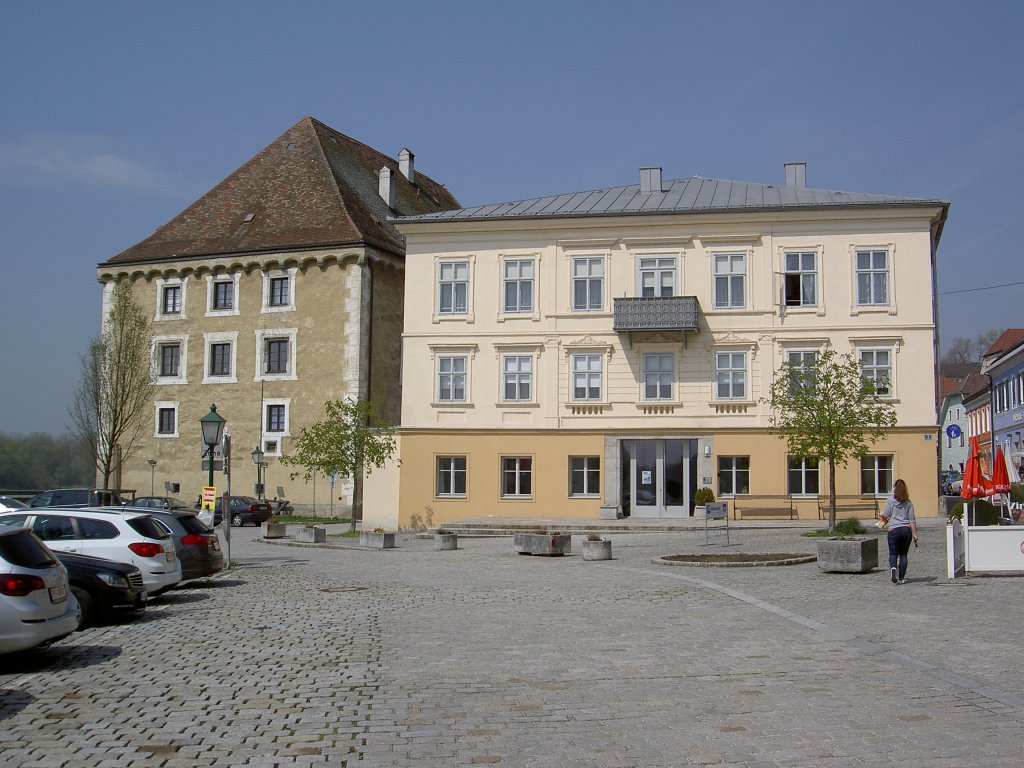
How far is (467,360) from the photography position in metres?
41.7

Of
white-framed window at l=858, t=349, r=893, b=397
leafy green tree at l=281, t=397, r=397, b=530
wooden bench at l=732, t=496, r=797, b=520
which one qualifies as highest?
white-framed window at l=858, t=349, r=893, b=397

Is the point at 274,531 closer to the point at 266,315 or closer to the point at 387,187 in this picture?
the point at 266,315

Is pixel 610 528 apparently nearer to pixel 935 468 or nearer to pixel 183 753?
pixel 935 468

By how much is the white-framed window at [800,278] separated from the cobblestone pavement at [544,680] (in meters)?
22.7

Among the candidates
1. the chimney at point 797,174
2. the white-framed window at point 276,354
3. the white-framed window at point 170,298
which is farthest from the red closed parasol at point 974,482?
the white-framed window at point 170,298

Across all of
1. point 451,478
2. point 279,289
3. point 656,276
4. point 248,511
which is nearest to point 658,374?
point 656,276

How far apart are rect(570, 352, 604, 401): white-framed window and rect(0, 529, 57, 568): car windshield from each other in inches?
1187

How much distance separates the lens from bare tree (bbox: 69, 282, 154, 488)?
54531 millimetres

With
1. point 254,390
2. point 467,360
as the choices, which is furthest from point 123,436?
point 467,360

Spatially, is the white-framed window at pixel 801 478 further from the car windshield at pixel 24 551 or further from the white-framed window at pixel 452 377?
the car windshield at pixel 24 551

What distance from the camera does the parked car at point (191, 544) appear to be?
1861 cm

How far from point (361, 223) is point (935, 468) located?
29864 mm

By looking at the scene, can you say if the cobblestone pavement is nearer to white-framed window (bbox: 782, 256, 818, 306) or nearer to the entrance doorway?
the entrance doorway

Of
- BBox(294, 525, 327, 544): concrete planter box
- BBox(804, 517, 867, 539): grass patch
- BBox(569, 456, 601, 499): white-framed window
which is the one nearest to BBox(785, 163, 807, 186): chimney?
BBox(569, 456, 601, 499): white-framed window
